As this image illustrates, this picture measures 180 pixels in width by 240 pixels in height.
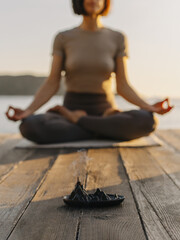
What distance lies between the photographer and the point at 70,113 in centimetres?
343

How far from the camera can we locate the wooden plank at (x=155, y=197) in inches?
46.1

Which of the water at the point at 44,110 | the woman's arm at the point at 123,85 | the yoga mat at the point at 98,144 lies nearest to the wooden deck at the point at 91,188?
the yoga mat at the point at 98,144

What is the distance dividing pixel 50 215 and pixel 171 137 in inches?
100

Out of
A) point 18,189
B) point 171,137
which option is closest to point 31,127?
point 171,137

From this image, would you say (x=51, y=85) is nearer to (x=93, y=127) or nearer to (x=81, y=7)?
(x=93, y=127)

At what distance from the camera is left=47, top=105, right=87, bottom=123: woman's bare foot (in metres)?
3.37

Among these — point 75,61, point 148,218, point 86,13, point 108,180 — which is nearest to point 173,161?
point 108,180

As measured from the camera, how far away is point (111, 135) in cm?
328

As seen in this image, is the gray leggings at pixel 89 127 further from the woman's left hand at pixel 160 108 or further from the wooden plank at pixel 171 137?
the wooden plank at pixel 171 137

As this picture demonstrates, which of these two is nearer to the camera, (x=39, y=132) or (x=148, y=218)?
(x=148, y=218)

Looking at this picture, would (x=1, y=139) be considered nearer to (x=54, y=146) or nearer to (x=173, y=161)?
(x=54, y=146)

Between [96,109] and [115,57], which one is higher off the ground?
[115,57]

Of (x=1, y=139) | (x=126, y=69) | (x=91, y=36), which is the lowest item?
(x=1, y=139)

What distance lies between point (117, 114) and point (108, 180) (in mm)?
1474
